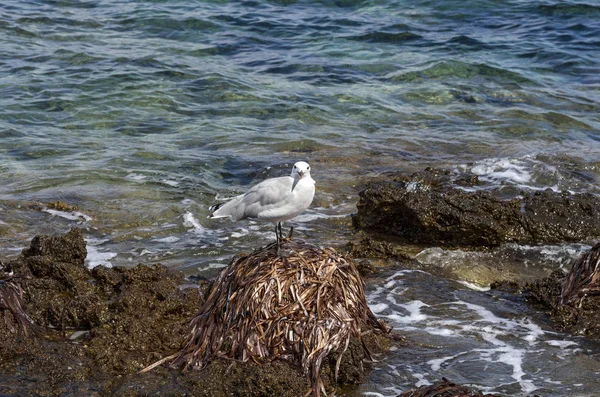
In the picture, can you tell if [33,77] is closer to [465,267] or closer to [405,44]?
Result: [405,44]

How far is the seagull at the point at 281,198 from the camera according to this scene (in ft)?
19.4

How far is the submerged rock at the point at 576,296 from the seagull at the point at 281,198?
2089 mm

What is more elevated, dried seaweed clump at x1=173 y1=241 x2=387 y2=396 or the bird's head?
the bird's head

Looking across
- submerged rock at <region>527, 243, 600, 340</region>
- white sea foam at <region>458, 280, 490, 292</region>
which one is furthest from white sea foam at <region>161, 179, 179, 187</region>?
submerged rock at <region>527, 243, 600, 340</region>

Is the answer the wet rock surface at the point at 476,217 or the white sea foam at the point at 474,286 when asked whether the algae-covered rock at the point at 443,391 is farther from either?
the wet rock surface at the point at 476,217

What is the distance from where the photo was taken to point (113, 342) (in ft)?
18.1

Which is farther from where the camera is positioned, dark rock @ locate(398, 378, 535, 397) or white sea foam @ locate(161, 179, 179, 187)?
white sea foam @ locate(161, 179, 179, 187)

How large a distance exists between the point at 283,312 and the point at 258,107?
28.0ft

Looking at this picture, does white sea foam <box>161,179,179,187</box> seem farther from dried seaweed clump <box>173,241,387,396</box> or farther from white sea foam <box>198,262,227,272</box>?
dried seaweed clump <box>173,241,387,396</box>

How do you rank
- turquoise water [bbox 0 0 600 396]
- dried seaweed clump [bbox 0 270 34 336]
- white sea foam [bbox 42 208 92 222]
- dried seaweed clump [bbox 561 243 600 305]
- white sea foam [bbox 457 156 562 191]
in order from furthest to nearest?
white sea foam [bbox 457 156 562 191] < turquoise water [bbox 0 0 600 396] < white sea foam [bbox 42 208 92 222] < dried seaweed clump [bbox 561 243 600 305] < dried seaweed clump [bbox 0 270 34 336]

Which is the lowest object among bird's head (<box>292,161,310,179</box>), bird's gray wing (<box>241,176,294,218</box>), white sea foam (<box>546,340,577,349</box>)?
white sea foam (<box>546,340,577,349</box>)

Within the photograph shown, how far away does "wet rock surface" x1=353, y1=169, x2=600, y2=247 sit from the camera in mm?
8180

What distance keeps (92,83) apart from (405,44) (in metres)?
6.50

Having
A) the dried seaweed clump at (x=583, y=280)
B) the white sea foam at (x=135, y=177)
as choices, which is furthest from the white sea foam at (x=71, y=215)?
the dried seaweed clump at (x=583, y=280)
